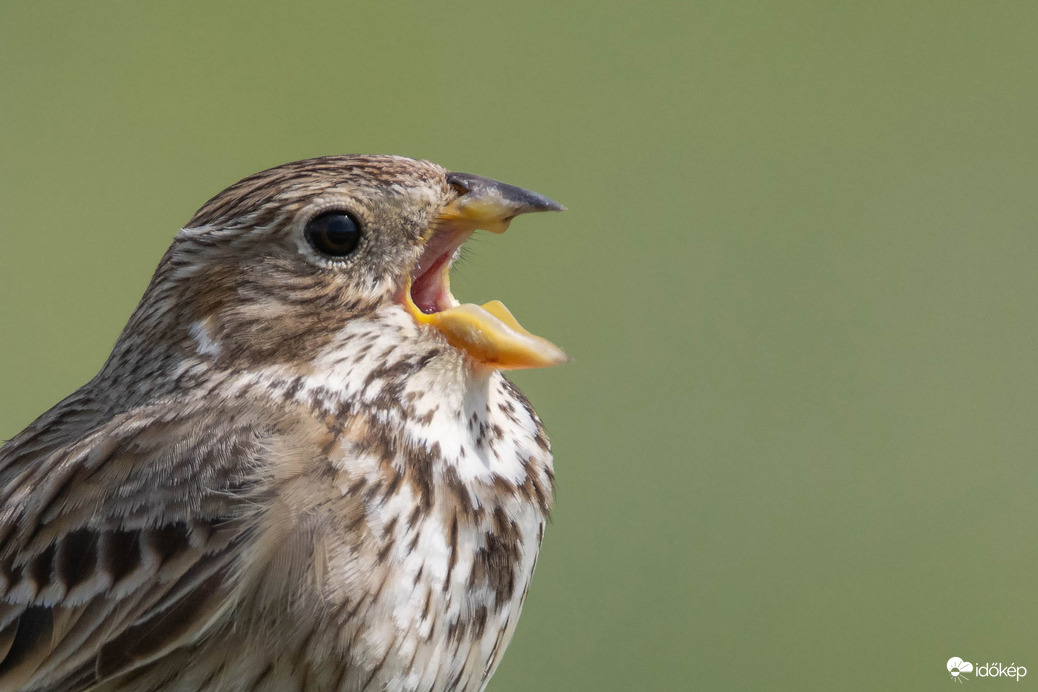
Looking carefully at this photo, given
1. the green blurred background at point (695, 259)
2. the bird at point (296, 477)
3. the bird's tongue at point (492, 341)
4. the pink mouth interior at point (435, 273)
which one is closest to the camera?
the bird at point (296, 477)

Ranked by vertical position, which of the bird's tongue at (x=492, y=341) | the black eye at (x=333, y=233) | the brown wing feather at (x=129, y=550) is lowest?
the brown wing feather at (x=129, y=550)

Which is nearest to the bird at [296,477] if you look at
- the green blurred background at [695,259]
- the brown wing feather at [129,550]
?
the brown wing feather at [129,550]

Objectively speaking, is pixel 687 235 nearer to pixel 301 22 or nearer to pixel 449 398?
pixel 301 22

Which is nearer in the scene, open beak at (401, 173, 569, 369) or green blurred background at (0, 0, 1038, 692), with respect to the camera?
open beak at (401, 173, 569, 369)

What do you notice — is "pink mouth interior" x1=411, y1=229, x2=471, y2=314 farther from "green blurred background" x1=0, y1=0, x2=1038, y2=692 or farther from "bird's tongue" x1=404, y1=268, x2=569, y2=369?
"green blurred background" x1=0, y1=0, x2=1038, y2=692

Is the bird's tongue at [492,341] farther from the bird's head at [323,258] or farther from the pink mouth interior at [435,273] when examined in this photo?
the pink mouth interior at [435,273]

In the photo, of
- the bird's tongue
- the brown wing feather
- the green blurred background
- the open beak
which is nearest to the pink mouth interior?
the open beak

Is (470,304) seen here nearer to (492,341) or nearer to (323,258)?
(492,341)
